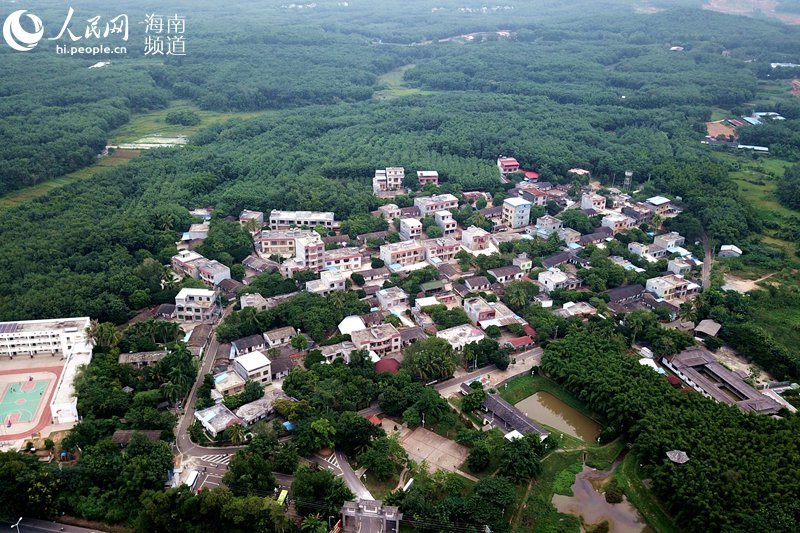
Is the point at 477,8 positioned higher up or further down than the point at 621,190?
higher up

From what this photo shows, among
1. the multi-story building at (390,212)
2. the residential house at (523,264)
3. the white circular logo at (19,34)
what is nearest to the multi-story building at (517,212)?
the residential house at (523,264)

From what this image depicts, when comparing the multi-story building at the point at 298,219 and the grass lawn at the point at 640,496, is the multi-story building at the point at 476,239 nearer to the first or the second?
the multi-story building at the point at 298,219

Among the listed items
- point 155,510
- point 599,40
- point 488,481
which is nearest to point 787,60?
point 599,40

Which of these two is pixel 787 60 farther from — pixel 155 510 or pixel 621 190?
pixel 155 510

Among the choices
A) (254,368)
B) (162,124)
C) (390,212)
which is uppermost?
(162,124)

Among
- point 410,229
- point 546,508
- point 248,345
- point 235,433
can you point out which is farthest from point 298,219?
point 546,508

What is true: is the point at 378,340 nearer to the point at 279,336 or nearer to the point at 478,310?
the point at 279,336
